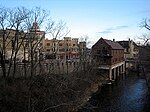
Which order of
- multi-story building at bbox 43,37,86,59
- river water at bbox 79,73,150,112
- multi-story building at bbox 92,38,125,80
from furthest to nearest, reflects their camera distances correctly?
multi-story building at bbox 43,37,86,59 → multi-story building at bbox 92,38,125,80 → river water at bbox 79,73,150,112

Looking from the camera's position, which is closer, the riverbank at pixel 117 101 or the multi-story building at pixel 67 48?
the riverbank at pixel 117 101

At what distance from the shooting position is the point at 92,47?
58.2 meters

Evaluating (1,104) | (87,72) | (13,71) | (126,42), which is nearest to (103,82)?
(87,72)

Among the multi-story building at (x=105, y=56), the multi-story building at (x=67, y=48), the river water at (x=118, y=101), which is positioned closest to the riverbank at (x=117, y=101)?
the river water at (x=118, y=101)

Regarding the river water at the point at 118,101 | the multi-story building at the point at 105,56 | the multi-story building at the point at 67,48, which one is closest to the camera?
the river water at the point at 118,101

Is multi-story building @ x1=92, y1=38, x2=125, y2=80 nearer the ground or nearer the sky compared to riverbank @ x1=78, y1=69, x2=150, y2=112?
nearer the sky

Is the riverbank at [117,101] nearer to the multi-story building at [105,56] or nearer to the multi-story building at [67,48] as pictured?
the multi-story building at [105,56]

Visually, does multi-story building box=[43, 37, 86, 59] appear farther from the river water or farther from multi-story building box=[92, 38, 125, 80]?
the river water

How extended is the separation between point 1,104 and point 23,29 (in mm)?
11859

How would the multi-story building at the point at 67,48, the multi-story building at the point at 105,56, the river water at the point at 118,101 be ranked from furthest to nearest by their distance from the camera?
the multi-story building at the point at 67,48
the multi-story building at the point at 105,56
the river water at the point at 118,101

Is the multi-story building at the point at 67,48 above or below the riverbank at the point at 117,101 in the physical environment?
above

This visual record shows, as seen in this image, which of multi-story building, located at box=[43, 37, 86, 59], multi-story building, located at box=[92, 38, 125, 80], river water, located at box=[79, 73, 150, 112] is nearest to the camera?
river water, located at box=[79, 73, 150, 112]

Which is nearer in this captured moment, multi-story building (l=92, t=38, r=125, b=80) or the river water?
the river water

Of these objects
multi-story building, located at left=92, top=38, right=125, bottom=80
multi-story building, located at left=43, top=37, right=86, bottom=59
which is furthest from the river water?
multi-story building, located at left=43, top=37, right=86, bottom=59
